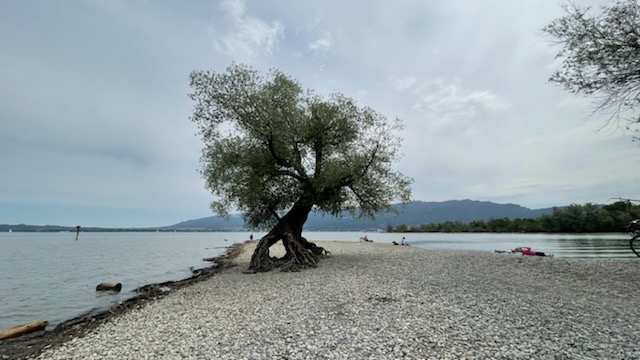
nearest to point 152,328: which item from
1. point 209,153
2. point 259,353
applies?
point 259,353

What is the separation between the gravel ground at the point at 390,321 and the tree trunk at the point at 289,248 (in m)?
5.32

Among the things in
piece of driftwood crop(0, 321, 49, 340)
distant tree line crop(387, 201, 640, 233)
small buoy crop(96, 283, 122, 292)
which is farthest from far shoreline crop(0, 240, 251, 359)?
distant tree line crop(387, 201, 640, 233)

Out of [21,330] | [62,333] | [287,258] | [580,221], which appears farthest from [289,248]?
[580,221]

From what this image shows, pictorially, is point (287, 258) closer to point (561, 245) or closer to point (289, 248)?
point (289, 248)

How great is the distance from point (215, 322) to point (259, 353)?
340 centimetres

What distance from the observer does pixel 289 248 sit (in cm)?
2295

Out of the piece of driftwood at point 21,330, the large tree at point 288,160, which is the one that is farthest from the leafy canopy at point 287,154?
the piece of driftwood at point 21,330

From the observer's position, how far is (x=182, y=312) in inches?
480

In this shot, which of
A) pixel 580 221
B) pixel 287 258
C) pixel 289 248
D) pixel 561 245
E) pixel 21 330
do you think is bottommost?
pixel 21 330

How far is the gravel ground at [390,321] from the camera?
741 centimetres

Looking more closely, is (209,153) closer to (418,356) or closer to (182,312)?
(182,312)

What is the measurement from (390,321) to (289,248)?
564 inches

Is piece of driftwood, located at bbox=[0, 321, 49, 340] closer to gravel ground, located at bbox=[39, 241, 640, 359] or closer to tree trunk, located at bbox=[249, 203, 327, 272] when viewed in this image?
gravel ground, located at bbox=[39, 241, 640, 359]

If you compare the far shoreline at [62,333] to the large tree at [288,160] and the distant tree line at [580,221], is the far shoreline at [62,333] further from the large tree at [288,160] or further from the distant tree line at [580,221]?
the distant tree line at [580,221]
